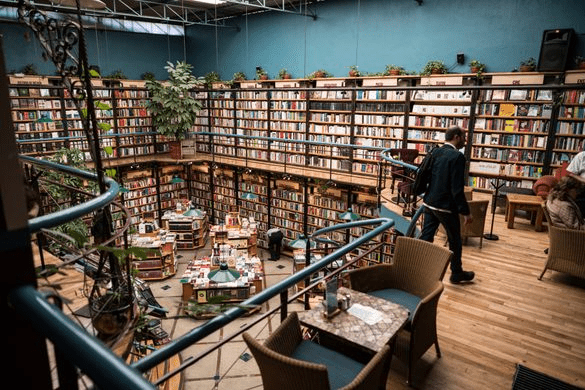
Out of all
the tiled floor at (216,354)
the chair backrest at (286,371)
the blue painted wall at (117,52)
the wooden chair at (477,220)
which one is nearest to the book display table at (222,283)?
the tiled floor at (216,354)

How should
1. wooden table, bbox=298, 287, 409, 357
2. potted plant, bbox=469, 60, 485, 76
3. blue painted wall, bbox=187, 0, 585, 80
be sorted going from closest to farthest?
wooden table, bbox=298, 287, 409, 357 < blue painted wall, bbox=187, 0, 585, 80 < potted plant, bbox=469, 60, 485, 76

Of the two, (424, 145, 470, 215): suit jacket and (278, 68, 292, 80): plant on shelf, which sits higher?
(278, 68, 292, 80): plant on shelf

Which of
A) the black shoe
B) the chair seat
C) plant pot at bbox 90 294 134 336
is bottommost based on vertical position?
the black shoe

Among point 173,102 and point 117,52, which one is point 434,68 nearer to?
point 173,102

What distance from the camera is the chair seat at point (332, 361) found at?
6.82 feet

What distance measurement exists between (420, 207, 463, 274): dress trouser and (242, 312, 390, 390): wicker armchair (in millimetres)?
1963

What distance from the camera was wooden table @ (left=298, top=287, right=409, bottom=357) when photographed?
7.06ft

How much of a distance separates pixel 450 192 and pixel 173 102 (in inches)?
378

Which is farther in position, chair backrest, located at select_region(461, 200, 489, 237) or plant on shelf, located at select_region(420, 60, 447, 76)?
plant on shelf, located at select_region(420, 60, 447, 76)

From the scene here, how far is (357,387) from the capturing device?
1683 millimetres

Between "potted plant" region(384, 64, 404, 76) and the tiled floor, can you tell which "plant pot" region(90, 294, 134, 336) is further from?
"potted plant" region(384, 64, 404, 76)

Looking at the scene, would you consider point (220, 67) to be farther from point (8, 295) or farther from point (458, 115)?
point (8, 295)

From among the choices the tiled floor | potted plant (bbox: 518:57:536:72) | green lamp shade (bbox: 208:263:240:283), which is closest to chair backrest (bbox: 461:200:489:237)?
the tiled floor

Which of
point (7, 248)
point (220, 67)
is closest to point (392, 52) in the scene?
point (220, 67)
